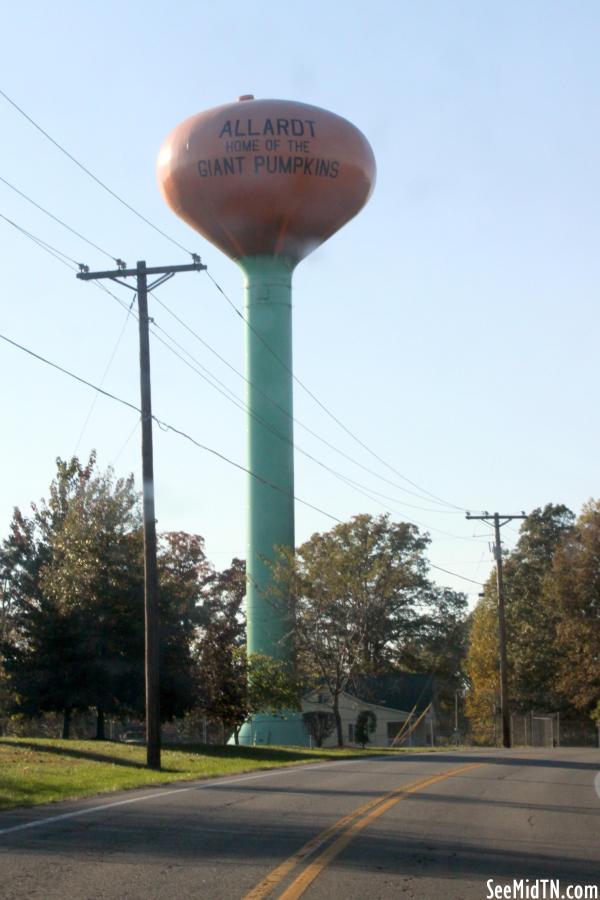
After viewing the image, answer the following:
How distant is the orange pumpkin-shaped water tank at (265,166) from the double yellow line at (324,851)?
28274 millimetres

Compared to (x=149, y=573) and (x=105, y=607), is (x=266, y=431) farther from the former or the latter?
(x=149, y=573)

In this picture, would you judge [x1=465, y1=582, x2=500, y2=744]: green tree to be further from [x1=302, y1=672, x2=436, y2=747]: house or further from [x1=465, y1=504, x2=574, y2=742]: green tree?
[x1=302, y1=672, x2=436, y2=747]: house

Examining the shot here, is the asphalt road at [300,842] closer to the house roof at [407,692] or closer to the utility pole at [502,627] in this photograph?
the utility pole at [502,627]

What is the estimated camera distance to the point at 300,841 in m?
11.7

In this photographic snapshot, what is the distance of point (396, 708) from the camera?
2795 inches

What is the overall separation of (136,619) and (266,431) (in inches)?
512

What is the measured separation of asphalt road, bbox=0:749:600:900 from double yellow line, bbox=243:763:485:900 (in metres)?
0.02

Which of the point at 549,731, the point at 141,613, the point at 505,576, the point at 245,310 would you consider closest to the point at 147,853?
the point at 141,613

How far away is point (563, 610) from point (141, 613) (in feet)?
95.9

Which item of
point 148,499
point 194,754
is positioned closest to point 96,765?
point 148,499

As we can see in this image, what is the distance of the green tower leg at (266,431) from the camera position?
45.5 meters

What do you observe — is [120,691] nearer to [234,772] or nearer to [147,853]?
[234,772]

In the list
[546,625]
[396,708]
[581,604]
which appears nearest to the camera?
[581,604]

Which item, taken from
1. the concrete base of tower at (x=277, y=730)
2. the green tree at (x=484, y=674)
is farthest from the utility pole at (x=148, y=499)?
the green tree at (x=484, y=674)
